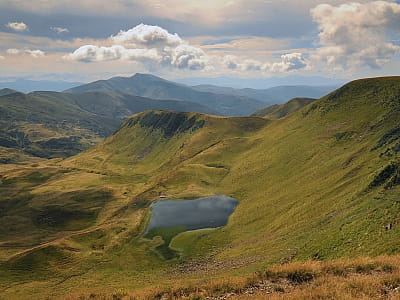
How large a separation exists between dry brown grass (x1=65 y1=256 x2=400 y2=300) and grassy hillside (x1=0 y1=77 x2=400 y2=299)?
0.47ft

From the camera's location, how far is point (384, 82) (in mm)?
151875

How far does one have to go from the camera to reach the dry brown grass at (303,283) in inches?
763

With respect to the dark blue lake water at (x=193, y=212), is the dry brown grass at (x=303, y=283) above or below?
above

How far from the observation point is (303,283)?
22656 millimetres

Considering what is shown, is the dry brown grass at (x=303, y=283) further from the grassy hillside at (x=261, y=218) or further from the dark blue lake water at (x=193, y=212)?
the dark blue lake water at (x=193, y=212)

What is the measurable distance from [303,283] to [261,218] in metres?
66.2

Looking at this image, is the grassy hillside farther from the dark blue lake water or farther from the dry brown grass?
the dark blue lake water

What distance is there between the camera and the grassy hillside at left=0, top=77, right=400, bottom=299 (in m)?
41.0

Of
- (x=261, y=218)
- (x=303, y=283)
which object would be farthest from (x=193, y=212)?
(x=303, y=283)

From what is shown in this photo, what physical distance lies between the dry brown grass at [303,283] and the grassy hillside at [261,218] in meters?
0.14

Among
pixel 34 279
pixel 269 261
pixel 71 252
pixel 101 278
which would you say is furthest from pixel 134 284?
pixel 71 252

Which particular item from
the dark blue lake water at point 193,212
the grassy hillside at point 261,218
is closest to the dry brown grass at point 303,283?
the grassy hillside at point 261,218

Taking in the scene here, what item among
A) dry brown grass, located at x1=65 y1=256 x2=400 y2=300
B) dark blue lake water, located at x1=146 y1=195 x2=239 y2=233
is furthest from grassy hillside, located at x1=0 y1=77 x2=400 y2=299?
dark blue lake water, located at x1=146 y1=195 x2=239 y2=233

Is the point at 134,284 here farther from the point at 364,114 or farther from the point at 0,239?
the point at 364,114
